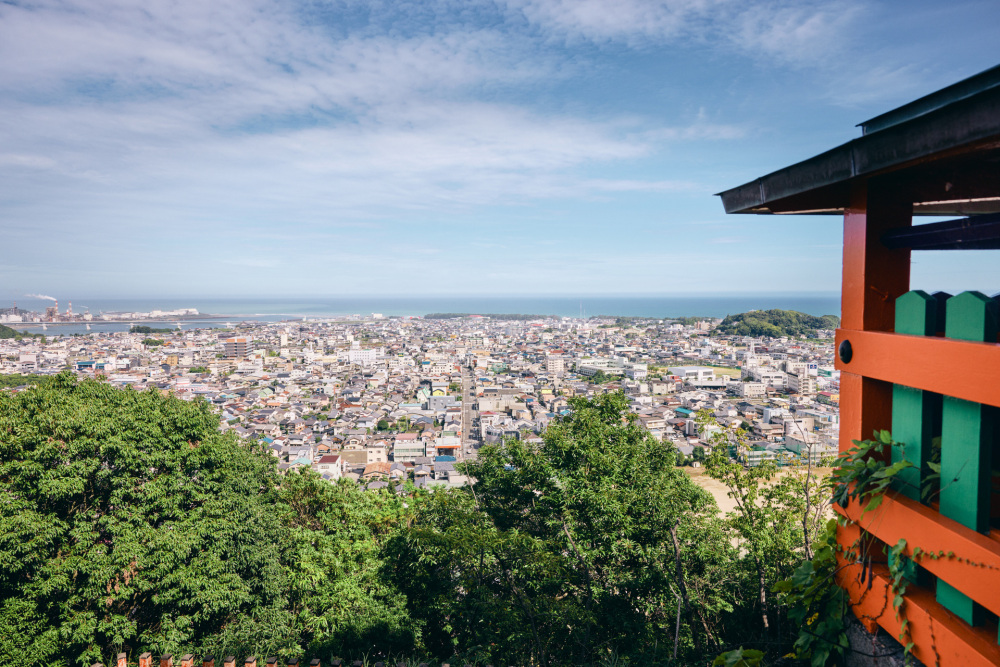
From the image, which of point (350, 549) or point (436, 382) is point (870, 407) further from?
point (436, 382)

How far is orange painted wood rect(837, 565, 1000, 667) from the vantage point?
97 centimetres

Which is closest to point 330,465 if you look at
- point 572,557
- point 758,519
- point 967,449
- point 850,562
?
point 572,557

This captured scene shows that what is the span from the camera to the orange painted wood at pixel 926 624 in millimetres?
965

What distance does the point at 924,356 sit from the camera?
106cm

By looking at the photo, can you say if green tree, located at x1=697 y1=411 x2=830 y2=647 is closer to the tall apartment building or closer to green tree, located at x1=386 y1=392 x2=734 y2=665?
green tree, located at x1=386 y1=392 x2=734 y2=665

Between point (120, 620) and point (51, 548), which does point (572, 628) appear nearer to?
point (120, 620)

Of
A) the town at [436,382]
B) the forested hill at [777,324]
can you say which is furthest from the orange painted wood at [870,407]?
the forested hill at [777,324]

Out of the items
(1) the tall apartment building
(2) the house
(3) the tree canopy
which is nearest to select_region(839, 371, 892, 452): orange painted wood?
(3) the tree canopy

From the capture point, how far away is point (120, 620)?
446 centimetres

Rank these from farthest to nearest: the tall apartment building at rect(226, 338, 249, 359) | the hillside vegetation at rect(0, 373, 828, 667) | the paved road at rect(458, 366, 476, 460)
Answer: the tall apartment building at rect(226, 338, 249, 359) → the paved road at rect(458, 366, 476, 460) → the hillside vegetation at rect(0, 373, 828, 667)

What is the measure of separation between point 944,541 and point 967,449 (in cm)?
19

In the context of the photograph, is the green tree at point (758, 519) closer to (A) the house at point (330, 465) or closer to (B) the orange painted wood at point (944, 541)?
(B) the orange painted wood at point (944, 541)

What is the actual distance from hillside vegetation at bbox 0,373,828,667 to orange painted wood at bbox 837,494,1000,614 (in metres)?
1.84

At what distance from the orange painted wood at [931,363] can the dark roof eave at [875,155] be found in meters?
0.37
